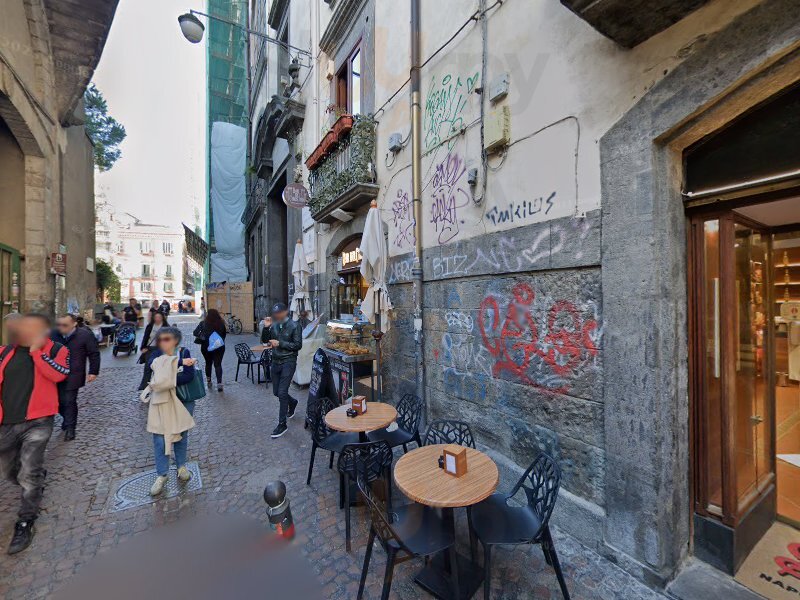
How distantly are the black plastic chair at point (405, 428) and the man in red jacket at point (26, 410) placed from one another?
2.97 meters

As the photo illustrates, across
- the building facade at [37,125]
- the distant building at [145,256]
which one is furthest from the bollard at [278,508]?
the distant building at [145,256]

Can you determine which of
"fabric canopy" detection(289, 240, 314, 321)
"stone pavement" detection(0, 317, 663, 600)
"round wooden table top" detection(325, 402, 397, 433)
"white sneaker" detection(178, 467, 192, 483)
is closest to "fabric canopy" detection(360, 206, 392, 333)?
"round wooden table top" detection(325, 402, 397, 433)

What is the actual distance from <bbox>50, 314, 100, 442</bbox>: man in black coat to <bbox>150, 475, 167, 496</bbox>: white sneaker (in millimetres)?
2508

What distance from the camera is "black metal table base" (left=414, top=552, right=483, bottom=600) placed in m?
2.38

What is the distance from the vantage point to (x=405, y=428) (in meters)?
4.22

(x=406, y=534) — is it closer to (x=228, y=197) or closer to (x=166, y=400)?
(x=166, y=400)

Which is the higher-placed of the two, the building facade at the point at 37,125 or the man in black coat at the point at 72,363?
the building facade at the point at 37,125

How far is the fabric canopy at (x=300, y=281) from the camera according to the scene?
9.04 meters

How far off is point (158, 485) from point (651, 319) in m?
4.77

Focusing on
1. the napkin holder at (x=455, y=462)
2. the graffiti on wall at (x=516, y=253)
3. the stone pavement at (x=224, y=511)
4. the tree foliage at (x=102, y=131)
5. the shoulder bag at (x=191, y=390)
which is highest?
the tree foliage at (x=102, y=131)

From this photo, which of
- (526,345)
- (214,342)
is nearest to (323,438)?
(526,345)

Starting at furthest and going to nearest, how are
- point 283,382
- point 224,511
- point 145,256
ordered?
1. point 145,256
2. point 283,382
3. point 224,511

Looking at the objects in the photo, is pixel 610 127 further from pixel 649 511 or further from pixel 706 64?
pixel 649 511

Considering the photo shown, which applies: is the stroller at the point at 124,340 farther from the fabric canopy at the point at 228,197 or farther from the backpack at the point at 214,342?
the fabric canopy at the point at 228,197
